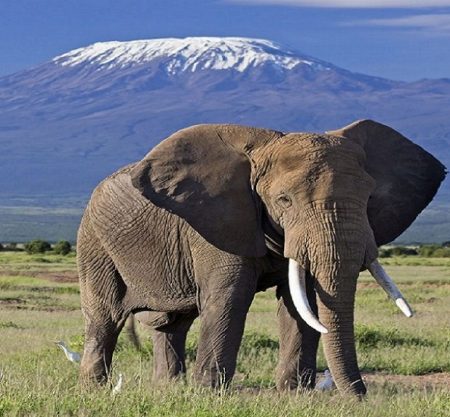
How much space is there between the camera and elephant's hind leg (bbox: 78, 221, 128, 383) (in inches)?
463

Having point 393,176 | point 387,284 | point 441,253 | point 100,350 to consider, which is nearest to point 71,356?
point 100,350

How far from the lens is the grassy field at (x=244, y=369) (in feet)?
28.1

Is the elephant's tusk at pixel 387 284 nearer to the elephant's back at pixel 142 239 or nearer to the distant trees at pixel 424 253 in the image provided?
the elephant's back at pixel 142 239

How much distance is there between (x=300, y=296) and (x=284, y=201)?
0.76 metres

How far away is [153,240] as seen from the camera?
36.3 feet

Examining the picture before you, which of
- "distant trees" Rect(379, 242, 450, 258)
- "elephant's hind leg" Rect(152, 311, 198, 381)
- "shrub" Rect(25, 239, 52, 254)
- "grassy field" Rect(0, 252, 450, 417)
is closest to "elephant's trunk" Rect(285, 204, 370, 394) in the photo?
"grassy field" Rect(0, 252, 450, 417)

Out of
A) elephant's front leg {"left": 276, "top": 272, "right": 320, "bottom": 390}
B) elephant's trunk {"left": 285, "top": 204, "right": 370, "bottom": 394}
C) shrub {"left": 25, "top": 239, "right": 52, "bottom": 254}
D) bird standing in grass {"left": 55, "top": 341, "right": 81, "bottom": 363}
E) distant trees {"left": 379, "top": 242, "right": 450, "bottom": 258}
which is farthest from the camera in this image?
distant trees {"left": 379, "top": 242, "right": 450, "bottom": 258}

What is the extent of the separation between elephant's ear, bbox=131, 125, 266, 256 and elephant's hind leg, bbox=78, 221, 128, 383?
1778mm

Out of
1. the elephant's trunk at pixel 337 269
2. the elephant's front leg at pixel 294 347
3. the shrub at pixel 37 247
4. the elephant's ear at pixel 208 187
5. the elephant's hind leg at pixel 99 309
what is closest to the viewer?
the elephant's trunk at pixel 337 269

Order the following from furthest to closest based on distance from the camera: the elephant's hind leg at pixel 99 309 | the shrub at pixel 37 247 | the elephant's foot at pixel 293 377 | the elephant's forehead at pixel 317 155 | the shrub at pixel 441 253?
the shrub at pixel 441 253 → the shrub at pixel 37 247 → the elephant's hind leg at pixel 99 309 → the elephant's foot at pixel 293 377 → the elephant's forehead at pixel 317 155

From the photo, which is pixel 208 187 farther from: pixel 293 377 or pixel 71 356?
pixel 71 356

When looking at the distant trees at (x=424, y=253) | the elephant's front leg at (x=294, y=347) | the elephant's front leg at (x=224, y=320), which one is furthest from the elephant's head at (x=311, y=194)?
the distant trees at (x=424, y=253)

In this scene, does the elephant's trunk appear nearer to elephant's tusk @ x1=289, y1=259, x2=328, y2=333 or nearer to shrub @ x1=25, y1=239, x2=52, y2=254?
elephant's tusk @ x1=289, y1=259, x2=328, y2=333

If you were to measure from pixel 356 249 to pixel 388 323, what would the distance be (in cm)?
1011
